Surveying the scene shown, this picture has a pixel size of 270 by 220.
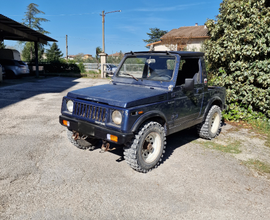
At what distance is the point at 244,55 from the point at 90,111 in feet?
18.0

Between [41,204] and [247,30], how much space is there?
6.95m

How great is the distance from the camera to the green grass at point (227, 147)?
5100mm

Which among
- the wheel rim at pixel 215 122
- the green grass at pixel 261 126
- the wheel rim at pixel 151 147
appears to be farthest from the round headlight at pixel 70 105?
the green grass at pixel 261 126

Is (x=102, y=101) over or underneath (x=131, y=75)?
underneath

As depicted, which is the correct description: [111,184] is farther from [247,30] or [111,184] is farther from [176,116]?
[247,30]

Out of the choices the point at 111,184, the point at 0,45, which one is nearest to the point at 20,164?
the point at 111,184

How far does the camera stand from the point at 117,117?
3.51 m

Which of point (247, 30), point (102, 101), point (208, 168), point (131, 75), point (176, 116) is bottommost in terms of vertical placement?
point (208, 168)

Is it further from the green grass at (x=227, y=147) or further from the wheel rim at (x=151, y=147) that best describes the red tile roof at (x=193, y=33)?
the wheel rim at (x=151, y=147)

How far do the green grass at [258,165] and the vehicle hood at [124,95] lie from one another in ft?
7.03

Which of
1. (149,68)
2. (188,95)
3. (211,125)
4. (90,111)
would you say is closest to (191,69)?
(188,95)

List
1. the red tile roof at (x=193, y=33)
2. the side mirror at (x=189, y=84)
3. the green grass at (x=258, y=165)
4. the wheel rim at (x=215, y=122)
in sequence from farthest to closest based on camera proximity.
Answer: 1. the red tile roof at (x=193, y=33)
2. the wheel rim at (x=215, y=122)
3. the green grass at (x=258, y=165)
4. the side mirror at (x=189, y=84)

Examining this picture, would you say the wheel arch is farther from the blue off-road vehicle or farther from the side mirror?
the side mirror

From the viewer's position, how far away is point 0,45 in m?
27.8
